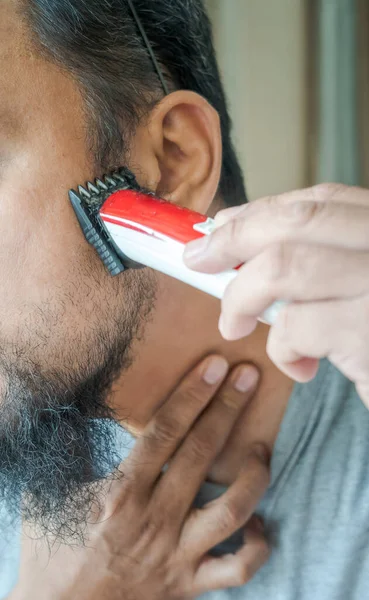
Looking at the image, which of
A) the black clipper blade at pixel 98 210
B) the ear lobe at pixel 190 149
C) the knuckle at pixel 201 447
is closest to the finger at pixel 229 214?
the black clipper blade at pixel 98 210

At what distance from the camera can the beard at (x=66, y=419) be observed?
783mm

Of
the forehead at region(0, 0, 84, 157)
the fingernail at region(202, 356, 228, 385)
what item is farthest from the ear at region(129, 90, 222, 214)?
the fingernail at region(202, 356, 228, 385)

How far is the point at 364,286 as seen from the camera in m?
0.44

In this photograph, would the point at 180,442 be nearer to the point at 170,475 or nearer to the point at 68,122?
the point at 170,475

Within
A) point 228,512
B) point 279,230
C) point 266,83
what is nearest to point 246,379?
point 228,512

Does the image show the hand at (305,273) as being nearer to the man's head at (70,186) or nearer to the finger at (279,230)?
the finger at (279,230)

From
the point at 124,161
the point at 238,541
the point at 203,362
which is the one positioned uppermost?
the point at 124,161

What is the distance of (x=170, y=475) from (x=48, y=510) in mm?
189

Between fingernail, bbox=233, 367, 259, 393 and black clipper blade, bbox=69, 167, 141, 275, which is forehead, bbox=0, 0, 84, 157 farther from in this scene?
fingernail, bbox=233, 367, 259, 393

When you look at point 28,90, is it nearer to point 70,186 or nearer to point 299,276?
point 70,186

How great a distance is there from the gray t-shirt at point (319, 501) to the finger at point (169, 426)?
0.12 metres

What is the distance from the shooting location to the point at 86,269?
761mm

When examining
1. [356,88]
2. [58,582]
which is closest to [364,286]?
[58,582]

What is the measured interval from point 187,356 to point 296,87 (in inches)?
41.3
